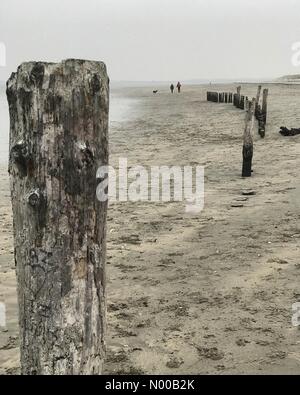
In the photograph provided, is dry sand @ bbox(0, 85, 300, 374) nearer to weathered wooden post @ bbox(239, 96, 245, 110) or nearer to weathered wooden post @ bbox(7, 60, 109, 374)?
weathered wooden post @ bbox(7, 60, 109, 374)

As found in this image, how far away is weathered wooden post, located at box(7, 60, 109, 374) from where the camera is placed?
2.62 meters

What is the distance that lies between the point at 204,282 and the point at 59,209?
145 inches

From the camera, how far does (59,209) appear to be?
8.92 ft

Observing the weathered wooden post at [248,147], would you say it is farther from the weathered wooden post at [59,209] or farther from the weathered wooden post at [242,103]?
the weathered wooden post at [242,103]

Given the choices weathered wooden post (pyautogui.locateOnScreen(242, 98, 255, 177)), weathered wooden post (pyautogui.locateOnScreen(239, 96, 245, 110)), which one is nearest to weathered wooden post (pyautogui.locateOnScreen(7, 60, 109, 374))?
weathered wooden post (pyautogui.locateOnScreen(242, 98, 255, 177))

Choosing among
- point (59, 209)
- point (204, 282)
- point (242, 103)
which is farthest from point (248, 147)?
point (242, 103)

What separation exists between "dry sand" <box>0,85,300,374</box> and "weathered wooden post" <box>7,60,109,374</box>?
5.04ft

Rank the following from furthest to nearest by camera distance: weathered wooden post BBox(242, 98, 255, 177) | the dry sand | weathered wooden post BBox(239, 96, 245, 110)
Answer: weathered wooden post BBox(239, 96, 245, 110), weathered wooden post BBox(242, 98, 255, 177), the dry sand

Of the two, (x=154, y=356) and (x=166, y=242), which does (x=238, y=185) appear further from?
(x=154, y=356)

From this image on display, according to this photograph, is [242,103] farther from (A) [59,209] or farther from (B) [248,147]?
(A) [59,209]

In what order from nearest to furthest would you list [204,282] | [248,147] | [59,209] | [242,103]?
[59,209] < [204,282] < [248,147] < [242,103]
